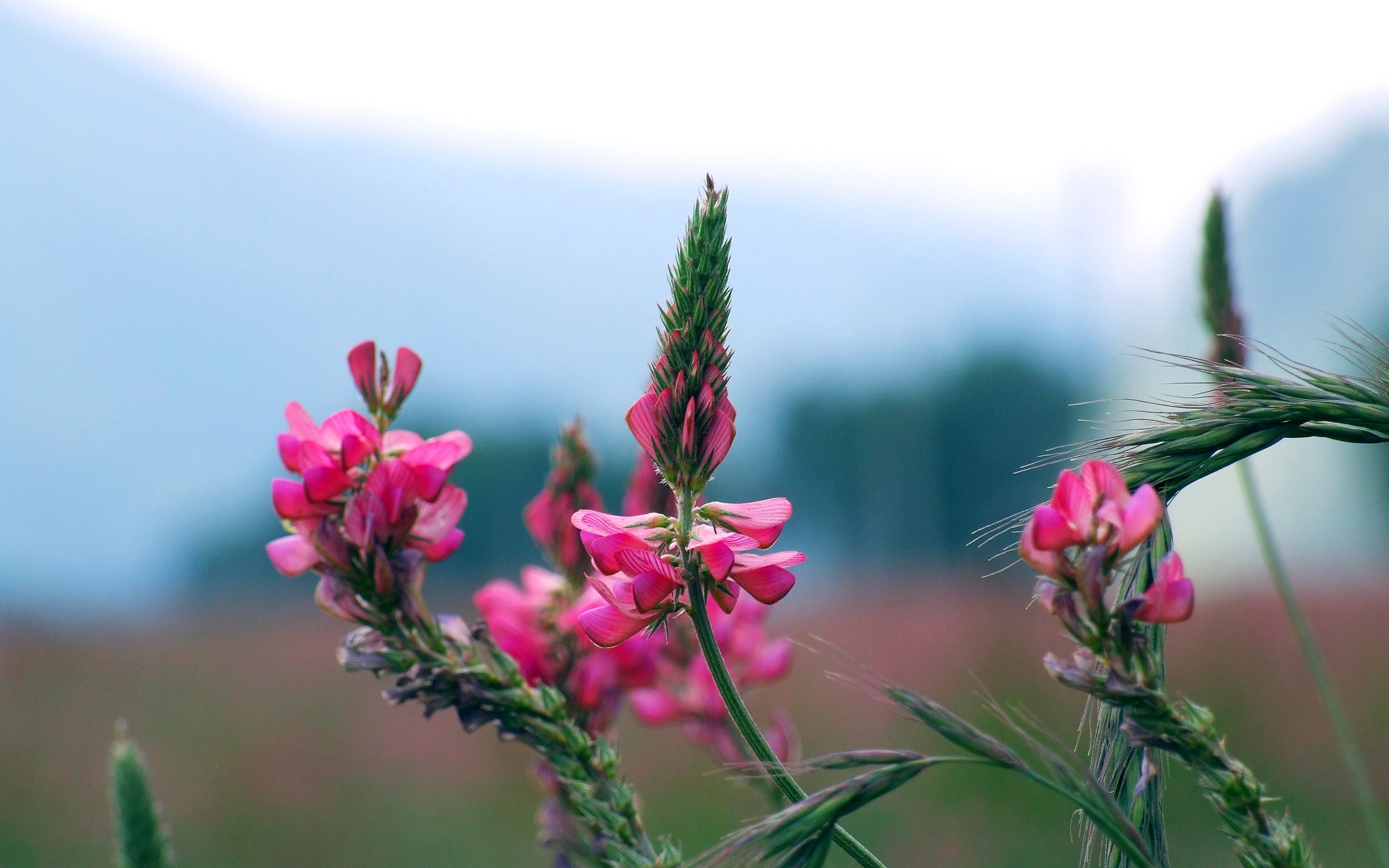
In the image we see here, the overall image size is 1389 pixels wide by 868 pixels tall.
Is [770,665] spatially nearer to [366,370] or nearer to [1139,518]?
[366,370]

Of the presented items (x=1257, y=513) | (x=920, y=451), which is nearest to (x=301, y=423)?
(x=1257, y=513)

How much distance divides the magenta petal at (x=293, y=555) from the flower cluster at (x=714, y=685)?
0.77m

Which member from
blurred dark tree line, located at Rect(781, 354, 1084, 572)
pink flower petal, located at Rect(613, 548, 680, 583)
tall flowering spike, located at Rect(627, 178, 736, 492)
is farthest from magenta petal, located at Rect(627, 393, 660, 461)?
blurred dark tree line, located at Rect(781, 354, 1084, 572)

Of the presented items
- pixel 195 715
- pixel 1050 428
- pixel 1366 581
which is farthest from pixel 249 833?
pixel 1050 428

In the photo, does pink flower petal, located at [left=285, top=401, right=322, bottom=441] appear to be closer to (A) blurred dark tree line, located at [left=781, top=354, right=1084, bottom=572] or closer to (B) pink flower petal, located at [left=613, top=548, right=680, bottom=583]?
(B) pink flower petal, located at [left=613, top=548, right=680, bottom=583]

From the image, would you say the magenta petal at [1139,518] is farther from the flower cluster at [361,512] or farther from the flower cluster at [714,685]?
the flower cluster at [714,685]

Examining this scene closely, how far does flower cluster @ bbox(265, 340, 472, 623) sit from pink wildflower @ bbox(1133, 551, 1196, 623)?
694mm

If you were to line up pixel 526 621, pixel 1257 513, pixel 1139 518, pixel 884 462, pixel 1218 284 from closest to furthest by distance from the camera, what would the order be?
pixel 1139 518
pixel 526 621
pixel 1257 513
pixel 1218 284
pixel 884 462

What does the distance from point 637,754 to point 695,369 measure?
797cm

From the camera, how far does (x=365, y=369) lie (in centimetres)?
113

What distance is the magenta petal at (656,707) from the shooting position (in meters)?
1.69

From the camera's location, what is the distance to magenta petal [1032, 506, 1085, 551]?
75 cm

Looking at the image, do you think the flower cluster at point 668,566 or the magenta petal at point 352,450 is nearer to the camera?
the flower cluster at point 668,566

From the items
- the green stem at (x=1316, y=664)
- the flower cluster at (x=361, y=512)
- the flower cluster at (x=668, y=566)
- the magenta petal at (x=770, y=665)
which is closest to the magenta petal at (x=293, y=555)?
the flower cluster at (x=361, y=512)
